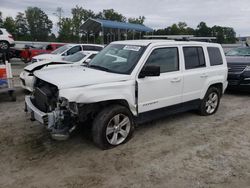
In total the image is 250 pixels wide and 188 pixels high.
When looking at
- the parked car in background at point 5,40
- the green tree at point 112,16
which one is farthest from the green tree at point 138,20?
the parked car in background at point 5,40

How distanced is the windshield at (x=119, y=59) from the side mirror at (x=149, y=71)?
202 mm

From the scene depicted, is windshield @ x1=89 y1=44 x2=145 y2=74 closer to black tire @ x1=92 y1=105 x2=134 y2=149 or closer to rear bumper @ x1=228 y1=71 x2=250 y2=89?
black tire @ x1=92 y1=105 x2=134 y2=149

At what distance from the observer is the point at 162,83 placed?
4984mm

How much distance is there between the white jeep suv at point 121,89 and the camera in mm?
4004

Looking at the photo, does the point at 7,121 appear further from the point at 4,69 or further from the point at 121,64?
the point at 121,64

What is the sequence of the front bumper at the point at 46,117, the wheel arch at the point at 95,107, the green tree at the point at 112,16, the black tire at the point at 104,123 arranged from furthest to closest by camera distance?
the green tree at the point at 112,16 < the black tire at the point at 104,123 < the wheel arch at the point at 95,107 < the front bumper at the point at 46,117

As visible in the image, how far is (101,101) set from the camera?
164 inches

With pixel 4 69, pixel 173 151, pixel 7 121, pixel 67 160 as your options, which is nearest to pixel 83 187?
pixel 67 160

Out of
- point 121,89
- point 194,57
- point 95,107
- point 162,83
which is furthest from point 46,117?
point 194,57

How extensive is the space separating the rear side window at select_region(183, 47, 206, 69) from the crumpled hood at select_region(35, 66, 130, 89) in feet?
5.62

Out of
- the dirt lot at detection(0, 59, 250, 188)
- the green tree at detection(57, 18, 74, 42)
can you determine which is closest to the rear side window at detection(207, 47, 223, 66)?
the dirt lot at detection(0, 59, 250, 188)

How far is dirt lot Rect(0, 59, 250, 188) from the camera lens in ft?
11.4

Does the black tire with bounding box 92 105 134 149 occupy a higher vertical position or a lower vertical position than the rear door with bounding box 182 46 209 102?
lower

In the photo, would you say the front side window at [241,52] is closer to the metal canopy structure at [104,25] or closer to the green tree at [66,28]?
the metal canopy structure at [104,25]
